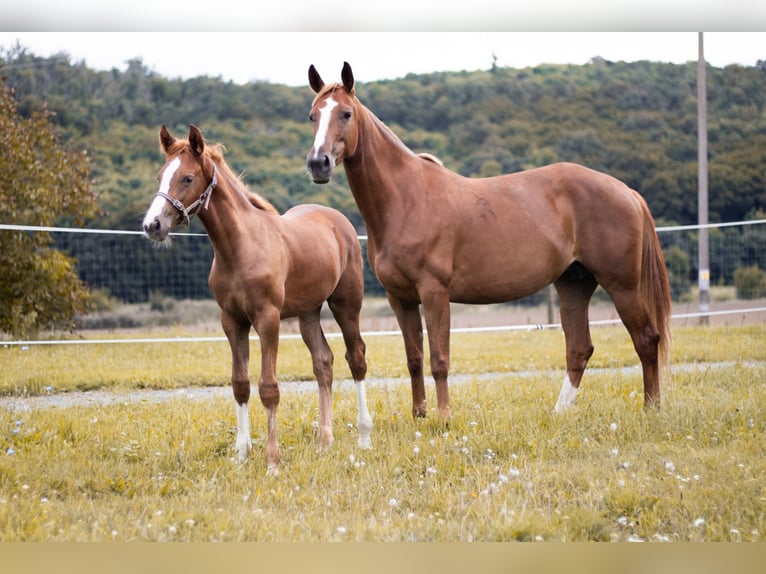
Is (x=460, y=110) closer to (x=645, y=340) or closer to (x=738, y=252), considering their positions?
(x=738, y=252)

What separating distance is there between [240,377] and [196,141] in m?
1.30

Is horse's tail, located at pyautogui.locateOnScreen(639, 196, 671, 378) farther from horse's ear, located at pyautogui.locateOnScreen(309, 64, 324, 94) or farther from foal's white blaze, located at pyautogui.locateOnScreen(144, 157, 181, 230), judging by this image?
foal's white blaze, located at pyautogui.locateOnScreen(144, 157, 181, 230)

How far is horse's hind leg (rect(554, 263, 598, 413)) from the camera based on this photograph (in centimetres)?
568

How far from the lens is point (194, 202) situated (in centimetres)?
411

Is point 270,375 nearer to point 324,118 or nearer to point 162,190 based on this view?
point 162,190

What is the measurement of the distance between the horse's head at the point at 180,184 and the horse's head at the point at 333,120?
22.4 inches

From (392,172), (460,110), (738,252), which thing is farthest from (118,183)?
(392,172)

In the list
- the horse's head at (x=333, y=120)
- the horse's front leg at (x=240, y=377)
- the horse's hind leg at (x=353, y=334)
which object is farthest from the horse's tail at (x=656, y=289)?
the horse's front leg at (x=240, y=377)

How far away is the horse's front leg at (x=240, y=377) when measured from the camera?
172 inches

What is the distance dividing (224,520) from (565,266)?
121 inches

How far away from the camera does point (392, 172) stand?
16.4 feet

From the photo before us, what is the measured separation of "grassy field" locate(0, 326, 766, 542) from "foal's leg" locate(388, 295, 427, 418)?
6.7 inches
